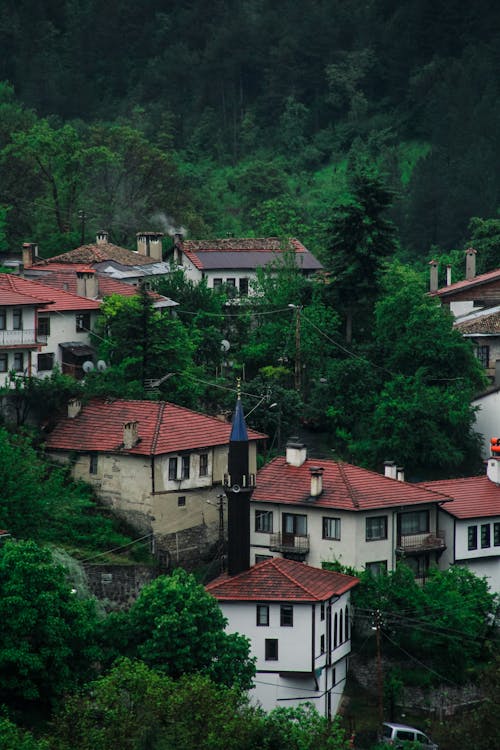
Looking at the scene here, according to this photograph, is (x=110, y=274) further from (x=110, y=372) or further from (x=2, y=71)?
(x=2, y=71)

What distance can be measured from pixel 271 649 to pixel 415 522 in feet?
28.8

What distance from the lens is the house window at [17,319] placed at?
72250 millimetres

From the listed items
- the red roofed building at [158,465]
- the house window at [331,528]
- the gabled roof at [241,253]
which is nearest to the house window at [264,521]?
the red roofed building at [158,465]

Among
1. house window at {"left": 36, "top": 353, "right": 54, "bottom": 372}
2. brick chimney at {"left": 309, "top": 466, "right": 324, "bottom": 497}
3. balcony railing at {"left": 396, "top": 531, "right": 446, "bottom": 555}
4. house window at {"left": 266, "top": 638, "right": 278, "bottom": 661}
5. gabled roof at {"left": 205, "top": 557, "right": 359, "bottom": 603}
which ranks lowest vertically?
house window at {"left": 266, "top": 638, "right": 278, "bottom": 661}

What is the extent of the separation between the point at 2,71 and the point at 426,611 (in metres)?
103

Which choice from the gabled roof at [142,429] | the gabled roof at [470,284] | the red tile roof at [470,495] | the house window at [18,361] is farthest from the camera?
the gabled roof at [470,284]

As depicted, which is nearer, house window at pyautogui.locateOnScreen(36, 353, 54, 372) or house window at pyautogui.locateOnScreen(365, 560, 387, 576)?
house window at pyautogui.locateOnScreen(365, 560, 387, 576)

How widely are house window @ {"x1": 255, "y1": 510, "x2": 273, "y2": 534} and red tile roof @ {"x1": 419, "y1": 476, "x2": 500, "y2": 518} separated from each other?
6.32 metres

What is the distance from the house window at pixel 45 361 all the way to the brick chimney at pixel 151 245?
1856 centimetres

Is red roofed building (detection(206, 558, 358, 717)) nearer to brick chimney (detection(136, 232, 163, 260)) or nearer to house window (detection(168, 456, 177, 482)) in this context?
house window (detection(168, 456, 177, 482))

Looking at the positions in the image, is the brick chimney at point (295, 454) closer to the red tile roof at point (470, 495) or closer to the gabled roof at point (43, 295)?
the red tile roof at point (470, 495)

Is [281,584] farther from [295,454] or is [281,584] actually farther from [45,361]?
[45,361]

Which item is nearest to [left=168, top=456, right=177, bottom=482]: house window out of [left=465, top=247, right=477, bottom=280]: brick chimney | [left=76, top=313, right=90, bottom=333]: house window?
[left=76, top=313, right=90, bottom=333]: house window

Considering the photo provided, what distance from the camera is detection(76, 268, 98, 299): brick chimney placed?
80.2 metres
